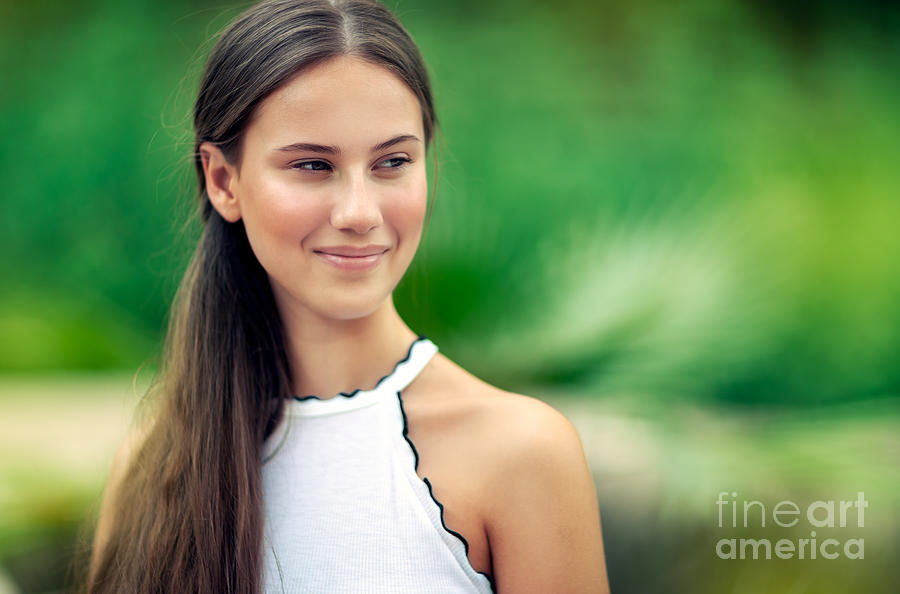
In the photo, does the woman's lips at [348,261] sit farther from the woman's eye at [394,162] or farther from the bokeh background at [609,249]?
the bokeh background at [609,249]

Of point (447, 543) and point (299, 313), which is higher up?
point (299, 313)

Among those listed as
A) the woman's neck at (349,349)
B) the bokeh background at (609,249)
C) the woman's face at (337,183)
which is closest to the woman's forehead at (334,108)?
the woman's face at (337,183)

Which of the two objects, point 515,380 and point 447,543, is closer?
point 447,543

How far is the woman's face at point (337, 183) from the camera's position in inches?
50.6

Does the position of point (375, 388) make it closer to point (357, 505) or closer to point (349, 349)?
point (349, 349)

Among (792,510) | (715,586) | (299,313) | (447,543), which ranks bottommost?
(715,586)

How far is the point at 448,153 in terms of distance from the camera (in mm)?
3025

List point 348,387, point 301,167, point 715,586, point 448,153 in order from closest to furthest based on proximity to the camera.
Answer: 1. point 301,167
2. point 348,387
3. point 715,586
4. point 448,153

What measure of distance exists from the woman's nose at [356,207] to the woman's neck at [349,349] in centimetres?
24

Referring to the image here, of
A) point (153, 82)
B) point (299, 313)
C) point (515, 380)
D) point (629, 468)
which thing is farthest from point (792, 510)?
point (153, 82)

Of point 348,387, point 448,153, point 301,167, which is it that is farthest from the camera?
point 448,153

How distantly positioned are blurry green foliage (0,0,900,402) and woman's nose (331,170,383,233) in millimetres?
1140

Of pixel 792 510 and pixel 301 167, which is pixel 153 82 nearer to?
pixel 301 167

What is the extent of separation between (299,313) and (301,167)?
1.05 feet
